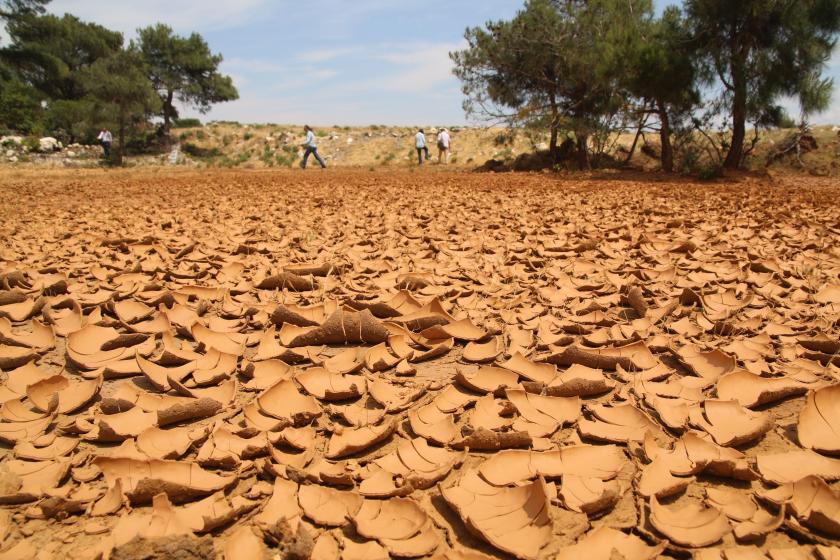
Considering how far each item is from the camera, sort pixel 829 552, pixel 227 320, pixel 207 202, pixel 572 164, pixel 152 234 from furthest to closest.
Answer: pixel 572 164
pixel 207 202
pixel 152 234
pixel 227 320
pixel 829 552

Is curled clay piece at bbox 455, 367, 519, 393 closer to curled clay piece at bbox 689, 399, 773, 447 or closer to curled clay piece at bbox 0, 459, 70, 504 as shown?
curled clay piece at bbox 689, 399, 773, 447

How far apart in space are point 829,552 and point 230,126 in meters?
24.5

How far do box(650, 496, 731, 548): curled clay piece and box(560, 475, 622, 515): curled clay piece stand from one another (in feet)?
0.21

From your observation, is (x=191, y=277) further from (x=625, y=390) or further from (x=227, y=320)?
(x=625, y=390)

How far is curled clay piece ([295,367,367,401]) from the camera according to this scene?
4.42 feet

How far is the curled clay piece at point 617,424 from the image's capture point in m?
1.15

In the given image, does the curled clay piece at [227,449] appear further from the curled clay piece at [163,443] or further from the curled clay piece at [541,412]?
the curled clay piece at [541,412]

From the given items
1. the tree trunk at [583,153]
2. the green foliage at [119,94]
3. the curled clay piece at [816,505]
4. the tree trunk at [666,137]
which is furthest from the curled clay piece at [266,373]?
the green foliage at [119,94]

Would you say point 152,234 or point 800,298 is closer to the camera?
point 800,298

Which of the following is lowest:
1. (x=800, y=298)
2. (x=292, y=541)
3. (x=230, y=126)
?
(x=292, y=541)

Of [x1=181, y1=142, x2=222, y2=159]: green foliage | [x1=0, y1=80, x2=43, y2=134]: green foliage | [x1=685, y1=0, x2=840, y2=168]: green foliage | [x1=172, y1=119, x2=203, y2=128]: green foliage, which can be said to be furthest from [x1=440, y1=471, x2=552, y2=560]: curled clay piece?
[x1=172, y1=119, x2=203, y2=128]: green foliage

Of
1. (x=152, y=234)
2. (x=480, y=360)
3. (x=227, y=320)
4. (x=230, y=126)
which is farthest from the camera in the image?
(x=230, y=126)

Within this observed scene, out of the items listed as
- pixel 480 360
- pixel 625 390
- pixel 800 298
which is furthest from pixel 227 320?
pixel 800 298

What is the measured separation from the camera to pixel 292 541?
0.87m
